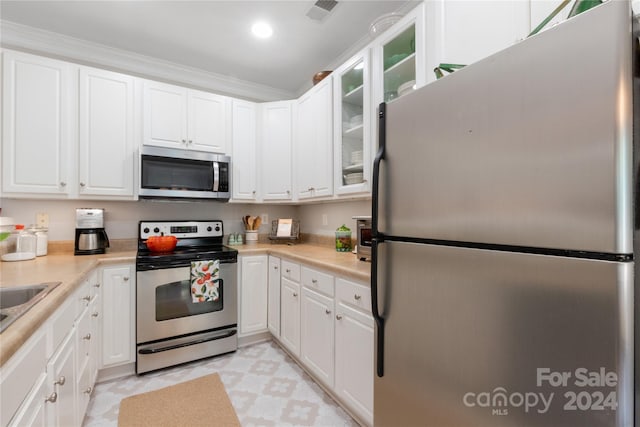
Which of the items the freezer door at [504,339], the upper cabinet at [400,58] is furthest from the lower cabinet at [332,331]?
the upper cabinet at [400,58]

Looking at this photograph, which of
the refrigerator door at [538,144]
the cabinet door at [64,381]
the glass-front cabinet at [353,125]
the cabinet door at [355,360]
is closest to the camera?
the refrigerator door at [538,144]

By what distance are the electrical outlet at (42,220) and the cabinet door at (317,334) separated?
2.16 m

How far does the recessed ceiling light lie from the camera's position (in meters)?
2.26

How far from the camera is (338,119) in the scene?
7.51ft

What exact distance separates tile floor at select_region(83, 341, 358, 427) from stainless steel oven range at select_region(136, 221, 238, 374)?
4.0 inches

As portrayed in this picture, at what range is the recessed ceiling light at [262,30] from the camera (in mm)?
2262

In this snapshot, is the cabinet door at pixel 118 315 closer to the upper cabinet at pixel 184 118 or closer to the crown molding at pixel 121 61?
the upper cabinet at pixel 184 118

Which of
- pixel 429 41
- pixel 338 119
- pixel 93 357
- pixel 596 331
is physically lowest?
pixel 93 357

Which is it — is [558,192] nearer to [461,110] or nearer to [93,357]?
[461,110]

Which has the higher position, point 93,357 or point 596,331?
point 596,331

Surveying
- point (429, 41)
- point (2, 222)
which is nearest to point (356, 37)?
point (429, 41)

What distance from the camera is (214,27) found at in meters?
2.30

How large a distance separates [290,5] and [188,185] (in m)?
1.64

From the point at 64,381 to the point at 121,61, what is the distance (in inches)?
104
